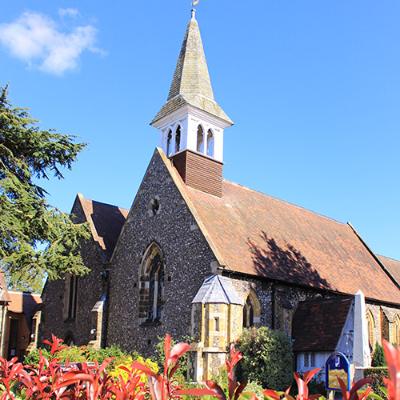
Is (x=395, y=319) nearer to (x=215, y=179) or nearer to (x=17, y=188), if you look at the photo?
(x=215, y=179)

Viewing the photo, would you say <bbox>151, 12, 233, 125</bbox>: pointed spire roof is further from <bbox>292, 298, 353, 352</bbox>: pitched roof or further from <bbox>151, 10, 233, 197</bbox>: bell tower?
<bbox>292, 298, 353, 352</bbox>: pitched roof

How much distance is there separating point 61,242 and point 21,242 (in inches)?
82.2

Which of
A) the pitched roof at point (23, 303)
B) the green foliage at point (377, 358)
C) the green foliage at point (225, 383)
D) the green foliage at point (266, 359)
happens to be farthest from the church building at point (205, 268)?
the pitched roof at point (23, 303)

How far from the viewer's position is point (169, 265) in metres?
22.0

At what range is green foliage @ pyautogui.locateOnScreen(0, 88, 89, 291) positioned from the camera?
61.2 ft

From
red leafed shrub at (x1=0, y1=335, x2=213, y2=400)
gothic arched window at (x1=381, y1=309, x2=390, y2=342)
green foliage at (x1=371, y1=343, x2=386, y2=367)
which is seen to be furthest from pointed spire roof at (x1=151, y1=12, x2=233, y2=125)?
red leafed shrub at (x1=0, y1=335, x2=213, y2=400)

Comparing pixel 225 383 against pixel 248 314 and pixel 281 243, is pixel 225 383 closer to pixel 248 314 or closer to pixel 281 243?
pixel 248 314

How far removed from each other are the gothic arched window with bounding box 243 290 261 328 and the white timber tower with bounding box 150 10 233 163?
23.3ft

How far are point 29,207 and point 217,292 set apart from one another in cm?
736

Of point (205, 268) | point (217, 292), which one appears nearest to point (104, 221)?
point (205, 268)

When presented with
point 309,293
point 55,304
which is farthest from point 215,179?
point 55,304

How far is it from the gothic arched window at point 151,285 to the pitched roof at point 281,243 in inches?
120

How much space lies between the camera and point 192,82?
26297 mm

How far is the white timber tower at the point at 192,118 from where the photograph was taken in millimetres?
24609
